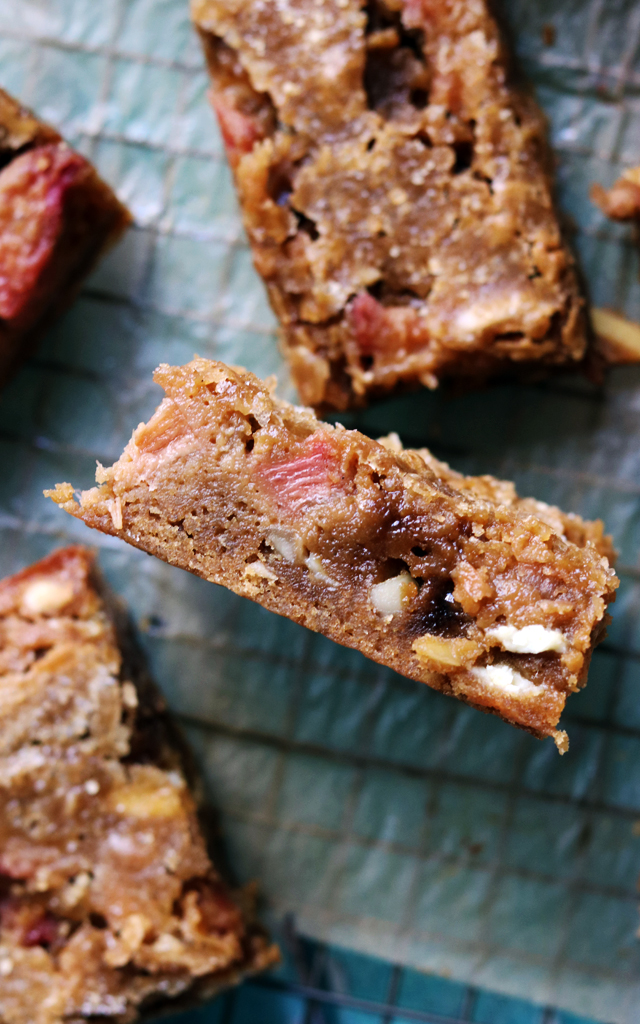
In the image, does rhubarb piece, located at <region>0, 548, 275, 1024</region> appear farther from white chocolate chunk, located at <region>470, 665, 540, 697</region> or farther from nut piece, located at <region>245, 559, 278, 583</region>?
white chocolate chunk, located at <region>470, 665, 540, 697</region>

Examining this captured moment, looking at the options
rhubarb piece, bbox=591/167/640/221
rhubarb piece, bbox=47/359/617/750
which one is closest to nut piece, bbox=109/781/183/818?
rhubarb piece, bbox=47/359/617/750

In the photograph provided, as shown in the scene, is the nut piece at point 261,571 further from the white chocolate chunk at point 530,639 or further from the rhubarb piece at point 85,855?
the rhubarb piece at point 85,855

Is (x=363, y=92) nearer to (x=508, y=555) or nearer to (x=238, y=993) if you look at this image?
(x=508, y=555)

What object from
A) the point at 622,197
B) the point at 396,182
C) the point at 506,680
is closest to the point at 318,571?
the point at 506,680

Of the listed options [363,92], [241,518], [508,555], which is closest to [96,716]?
[241,518]

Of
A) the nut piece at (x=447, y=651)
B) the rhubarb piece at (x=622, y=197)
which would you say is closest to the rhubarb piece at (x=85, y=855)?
the nut piece at (x=447, y=651)

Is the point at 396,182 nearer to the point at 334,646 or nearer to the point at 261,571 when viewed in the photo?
the point at 261,571
